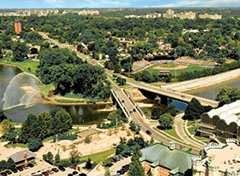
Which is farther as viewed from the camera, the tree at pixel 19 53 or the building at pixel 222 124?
the tree at pixel 19 53

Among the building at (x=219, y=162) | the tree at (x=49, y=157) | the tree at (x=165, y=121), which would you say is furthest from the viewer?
the tree at (x=165, y=121)

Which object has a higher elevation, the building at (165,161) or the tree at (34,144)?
the building at (165,161)

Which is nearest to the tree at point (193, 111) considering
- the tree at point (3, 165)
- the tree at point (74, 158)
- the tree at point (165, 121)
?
the tree at point (165, 121)

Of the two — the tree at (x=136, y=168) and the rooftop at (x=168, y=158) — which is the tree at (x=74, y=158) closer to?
the rooftop at (x=168, y=158)

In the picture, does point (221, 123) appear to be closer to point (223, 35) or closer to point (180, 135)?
point (180, 135)

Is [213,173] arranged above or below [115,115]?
above

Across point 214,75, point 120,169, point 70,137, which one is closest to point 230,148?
point 120,169

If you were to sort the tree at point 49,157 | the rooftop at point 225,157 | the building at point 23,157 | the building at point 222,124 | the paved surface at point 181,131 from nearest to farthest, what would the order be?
the rooftop at point 225,157 → the building at point 23,157 → the tree at point 49,157 → the building at point 222,124 → the paved surface at point 181,131
